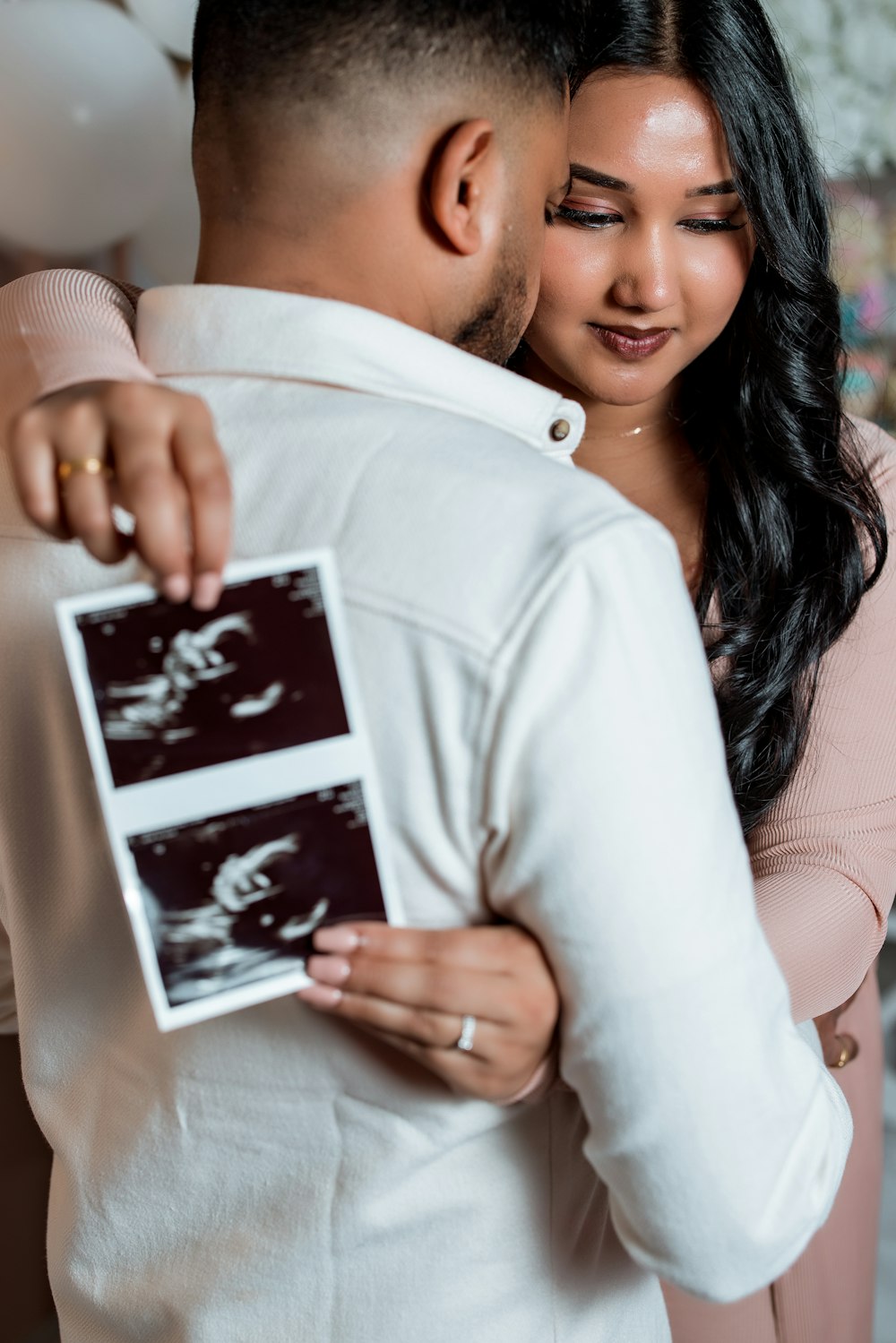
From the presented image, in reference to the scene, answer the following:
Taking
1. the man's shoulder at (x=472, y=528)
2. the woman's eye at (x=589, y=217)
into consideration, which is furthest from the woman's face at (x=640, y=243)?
the man's shoulder at (x=472, y=528)

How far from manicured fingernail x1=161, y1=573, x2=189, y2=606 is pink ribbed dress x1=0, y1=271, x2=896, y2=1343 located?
426 mm

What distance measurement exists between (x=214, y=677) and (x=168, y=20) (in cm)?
Result: 142

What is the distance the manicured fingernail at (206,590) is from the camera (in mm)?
592

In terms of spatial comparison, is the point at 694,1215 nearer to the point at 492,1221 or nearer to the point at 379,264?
the point at 492,1221

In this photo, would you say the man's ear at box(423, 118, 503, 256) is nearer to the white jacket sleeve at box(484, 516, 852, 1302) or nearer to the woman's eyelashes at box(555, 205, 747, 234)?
the white jacket sleeve at box(484, 516, 852, 1302)

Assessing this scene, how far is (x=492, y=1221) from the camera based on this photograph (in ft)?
2.49

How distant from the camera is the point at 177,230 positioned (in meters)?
1.78

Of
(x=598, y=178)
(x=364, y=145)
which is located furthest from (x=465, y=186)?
(x=598, y=178)

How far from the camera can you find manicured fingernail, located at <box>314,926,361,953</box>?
655mm

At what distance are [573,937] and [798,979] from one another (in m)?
0.57

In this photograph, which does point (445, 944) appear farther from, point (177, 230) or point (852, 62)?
point (852, 62)

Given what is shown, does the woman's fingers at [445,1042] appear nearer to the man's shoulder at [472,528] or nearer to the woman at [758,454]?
the man's shoulder at [472,528]

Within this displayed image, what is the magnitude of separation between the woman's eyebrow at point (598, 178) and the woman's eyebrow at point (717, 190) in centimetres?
8

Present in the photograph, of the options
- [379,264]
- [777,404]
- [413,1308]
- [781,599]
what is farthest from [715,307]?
[413,1308]
